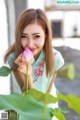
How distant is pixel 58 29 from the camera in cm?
183

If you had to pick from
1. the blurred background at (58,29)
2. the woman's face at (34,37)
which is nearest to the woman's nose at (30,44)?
the woman's face at (34,37)

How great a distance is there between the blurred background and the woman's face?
0.09m

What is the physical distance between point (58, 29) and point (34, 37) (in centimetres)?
107

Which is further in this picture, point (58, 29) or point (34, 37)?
point (58, 29)

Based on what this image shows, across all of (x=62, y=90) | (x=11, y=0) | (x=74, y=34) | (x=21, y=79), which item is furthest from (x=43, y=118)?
(x=74, y=34)

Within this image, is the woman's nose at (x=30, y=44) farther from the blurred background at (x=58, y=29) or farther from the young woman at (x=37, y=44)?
the blurred background at (x=58, y=29)

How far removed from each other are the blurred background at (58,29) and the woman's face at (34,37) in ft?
0.31

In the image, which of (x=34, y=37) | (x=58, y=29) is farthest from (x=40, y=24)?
(x=58, y=29)

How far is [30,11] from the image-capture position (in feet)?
2.63

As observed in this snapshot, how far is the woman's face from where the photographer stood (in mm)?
736

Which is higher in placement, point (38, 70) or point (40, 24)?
point (40, 24)

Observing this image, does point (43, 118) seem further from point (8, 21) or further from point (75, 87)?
point (75, 87)

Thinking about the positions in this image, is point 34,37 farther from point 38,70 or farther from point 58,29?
point 58,29

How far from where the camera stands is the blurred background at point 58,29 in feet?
4.26
